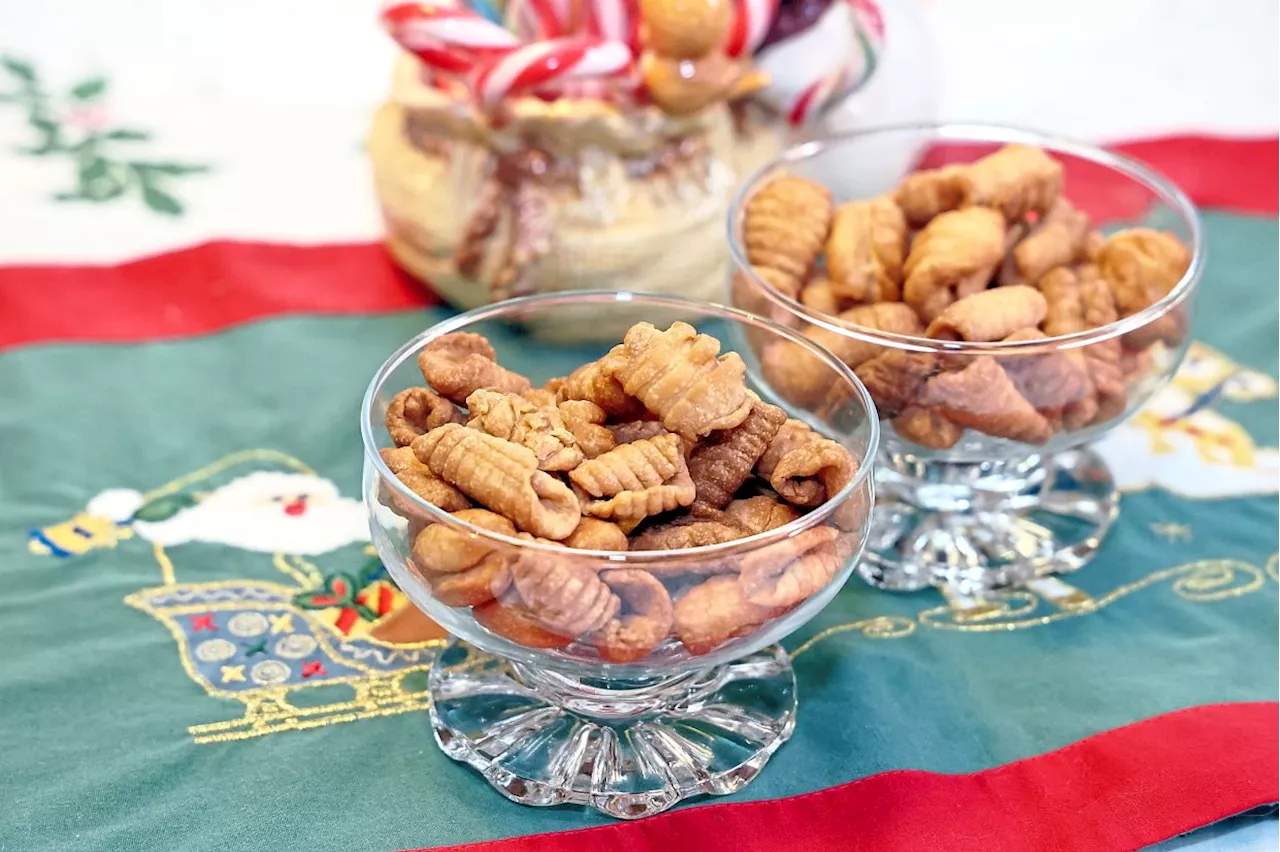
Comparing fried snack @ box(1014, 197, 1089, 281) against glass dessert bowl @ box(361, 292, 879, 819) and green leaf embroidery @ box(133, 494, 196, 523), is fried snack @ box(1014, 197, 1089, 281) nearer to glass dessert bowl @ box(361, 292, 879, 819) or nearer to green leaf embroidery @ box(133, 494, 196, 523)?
glass dessert bowl @ box(361, 292, 879, 819)

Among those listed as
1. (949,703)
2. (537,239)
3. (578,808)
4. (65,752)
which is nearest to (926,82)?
(537,239)

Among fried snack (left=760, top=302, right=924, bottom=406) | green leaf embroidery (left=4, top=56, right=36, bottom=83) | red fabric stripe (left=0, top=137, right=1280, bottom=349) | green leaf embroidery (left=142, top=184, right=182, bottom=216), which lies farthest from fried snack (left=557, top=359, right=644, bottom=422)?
green leaf embroidery (left=4, top=56, right=36, bottom=83)

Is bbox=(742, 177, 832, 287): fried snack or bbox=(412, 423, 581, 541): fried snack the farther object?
bbox=(742, 177, 832, 287): fried snack

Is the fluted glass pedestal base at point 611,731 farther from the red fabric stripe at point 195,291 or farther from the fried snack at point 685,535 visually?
the red fabric stripe at point 195,291

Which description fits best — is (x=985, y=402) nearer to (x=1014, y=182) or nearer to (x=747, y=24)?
(x=1014, y=182)

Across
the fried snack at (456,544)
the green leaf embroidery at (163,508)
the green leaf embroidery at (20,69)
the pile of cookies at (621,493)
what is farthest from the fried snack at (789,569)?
the green leaf embroidery at (20,69)

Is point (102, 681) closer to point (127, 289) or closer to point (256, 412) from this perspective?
point (256, 412)
